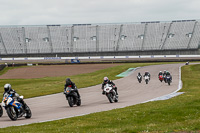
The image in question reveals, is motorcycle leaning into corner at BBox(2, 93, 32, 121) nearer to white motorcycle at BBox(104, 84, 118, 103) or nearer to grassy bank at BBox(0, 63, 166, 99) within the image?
white motorcycle at BBox(104, 84, 118, 103)

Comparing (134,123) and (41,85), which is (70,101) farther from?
(41,85)

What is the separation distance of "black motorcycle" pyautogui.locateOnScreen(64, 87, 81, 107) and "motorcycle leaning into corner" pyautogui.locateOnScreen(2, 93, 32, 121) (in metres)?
4.56

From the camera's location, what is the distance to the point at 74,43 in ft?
370

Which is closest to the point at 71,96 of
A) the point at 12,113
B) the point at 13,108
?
the point at 13,108

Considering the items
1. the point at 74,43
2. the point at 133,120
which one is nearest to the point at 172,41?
the point at 74,43

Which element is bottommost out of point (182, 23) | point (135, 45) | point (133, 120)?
point (133, 120)

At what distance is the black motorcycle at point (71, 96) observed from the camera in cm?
1998

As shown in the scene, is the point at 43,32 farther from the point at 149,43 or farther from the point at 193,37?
the point at 193,37

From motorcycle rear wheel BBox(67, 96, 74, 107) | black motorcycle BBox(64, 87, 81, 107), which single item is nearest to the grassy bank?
black motorcycle BBox(64, 87, 81, 107)

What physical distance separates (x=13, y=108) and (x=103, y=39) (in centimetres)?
9928

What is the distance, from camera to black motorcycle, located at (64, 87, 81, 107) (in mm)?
19984

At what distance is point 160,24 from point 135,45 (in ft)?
46.8

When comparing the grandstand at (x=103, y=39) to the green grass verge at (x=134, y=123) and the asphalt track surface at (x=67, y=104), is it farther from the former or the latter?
A: the green grass verge at (x=134, y=123)

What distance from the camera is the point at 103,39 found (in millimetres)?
113812
